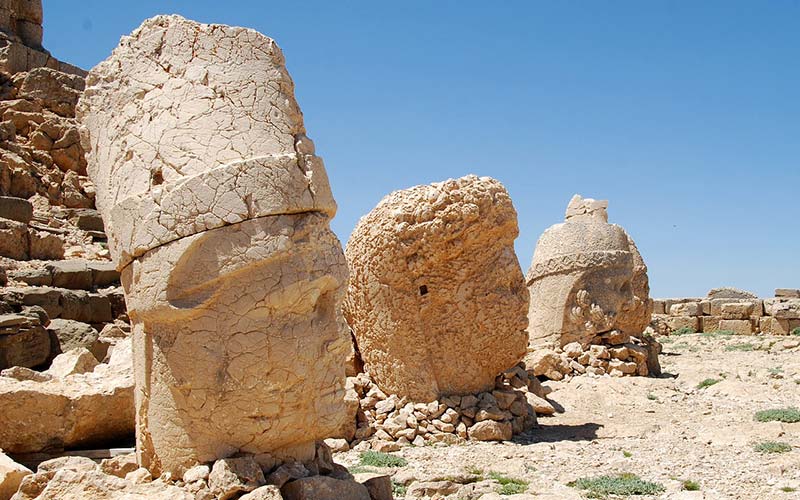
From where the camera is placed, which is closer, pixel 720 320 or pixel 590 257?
pixel 590 257

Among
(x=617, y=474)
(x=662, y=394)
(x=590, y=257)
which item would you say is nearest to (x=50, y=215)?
(x=590, y=257)

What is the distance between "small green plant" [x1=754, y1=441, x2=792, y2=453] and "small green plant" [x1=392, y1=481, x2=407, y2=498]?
118 inches

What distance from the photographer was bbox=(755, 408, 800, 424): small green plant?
7438 mm

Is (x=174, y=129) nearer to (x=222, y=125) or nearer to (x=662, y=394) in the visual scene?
(x=222, y=125)

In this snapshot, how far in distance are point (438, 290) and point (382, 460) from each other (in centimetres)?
191

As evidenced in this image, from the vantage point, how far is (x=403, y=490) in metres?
5.17

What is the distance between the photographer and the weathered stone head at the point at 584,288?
36.3 feet

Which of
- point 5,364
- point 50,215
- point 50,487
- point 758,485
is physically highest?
point 50,215

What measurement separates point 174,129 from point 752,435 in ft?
18.9

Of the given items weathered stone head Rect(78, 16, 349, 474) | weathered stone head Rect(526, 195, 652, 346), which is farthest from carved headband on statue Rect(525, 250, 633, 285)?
weathered stone head Rect(78, 16, 349, 474)

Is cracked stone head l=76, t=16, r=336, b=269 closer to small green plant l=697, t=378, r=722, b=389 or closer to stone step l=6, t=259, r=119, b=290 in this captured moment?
small green plant l=697, t=378, r=722, b=389

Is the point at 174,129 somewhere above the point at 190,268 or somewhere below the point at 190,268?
above

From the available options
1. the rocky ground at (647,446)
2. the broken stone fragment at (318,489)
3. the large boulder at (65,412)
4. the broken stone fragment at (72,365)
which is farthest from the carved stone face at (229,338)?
the rocky ground at (647,446)

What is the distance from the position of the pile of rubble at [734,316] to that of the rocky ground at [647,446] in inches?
258
